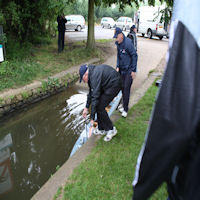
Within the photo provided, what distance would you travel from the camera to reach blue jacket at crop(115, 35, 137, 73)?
439 cm

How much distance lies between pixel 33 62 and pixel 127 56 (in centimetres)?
505

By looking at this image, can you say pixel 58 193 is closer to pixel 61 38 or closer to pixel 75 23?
pixel 61 38

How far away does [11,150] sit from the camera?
4.76m

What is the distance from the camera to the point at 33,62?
830 centimetres

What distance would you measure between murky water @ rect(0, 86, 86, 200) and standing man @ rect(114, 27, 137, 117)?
1761 mm

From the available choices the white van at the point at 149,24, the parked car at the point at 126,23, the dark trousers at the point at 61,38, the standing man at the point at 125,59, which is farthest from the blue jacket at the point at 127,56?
the parked car at the point at 126,23

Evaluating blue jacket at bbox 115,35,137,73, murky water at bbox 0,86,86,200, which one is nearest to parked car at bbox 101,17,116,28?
murky water at bbox 0,86,86,200

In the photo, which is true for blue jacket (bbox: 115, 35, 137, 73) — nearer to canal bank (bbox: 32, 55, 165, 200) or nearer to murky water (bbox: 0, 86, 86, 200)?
canal bank (bbox: 32, 55, 165, 200)

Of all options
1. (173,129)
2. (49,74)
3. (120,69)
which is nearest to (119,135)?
(120,69)

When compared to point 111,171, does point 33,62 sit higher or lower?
higher

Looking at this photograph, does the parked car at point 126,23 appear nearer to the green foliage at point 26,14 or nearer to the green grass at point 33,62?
the green grass at point 33,62

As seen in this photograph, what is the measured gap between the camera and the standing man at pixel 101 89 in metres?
3.41

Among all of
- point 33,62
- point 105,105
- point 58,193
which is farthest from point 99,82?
point 33,62

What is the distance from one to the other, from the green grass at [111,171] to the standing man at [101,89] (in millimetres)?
285
